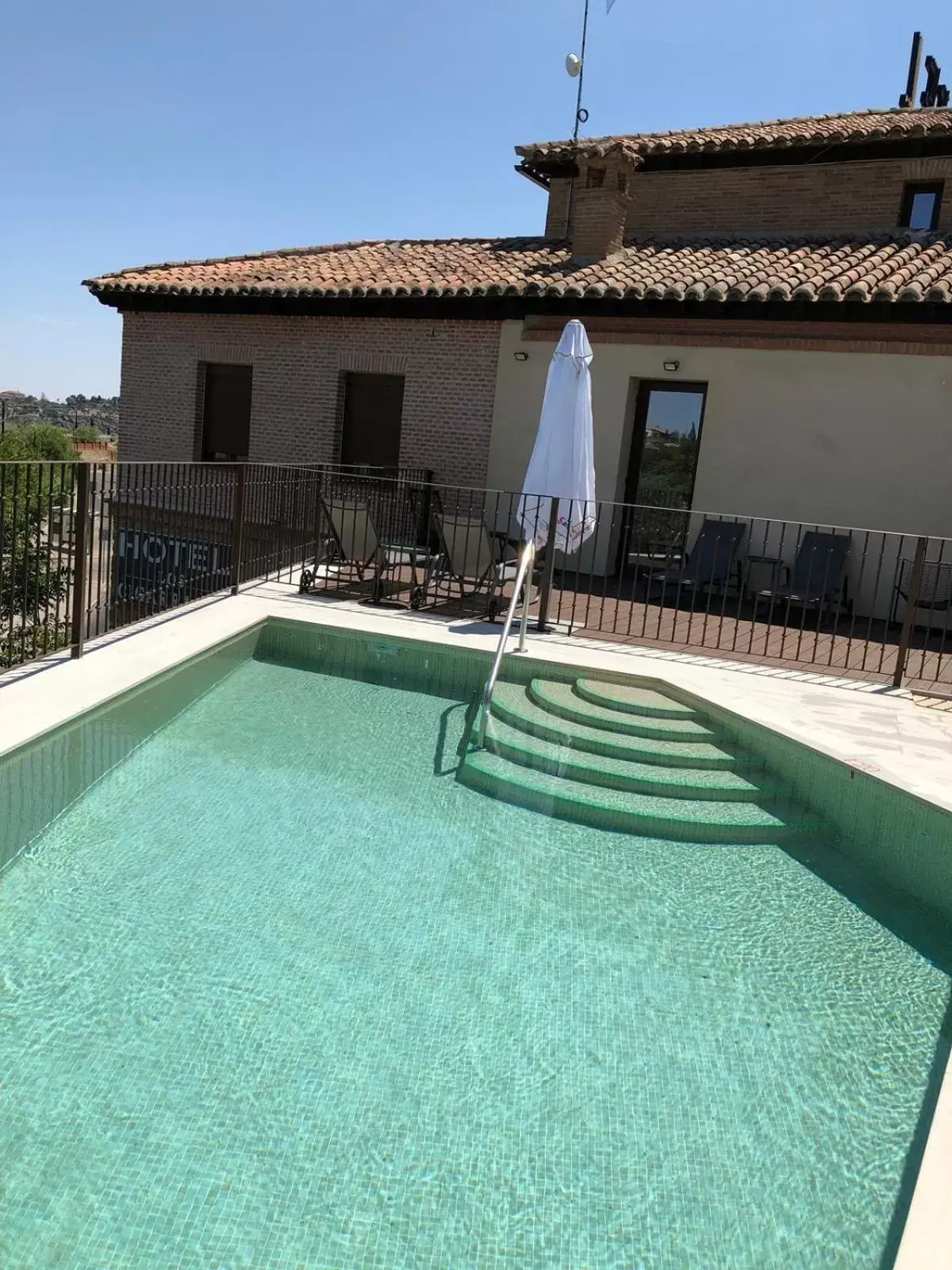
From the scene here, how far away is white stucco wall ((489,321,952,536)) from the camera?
32.3 feet

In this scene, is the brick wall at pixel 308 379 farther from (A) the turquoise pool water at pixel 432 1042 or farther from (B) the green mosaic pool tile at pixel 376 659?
(A) the turquoise pool water at pixel 432 1042

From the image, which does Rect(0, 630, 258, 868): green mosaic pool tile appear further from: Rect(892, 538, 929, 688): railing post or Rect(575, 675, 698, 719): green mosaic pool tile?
Rect(892, 538, 929, 688): railing post

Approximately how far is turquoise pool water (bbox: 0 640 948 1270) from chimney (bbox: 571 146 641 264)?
9954mm

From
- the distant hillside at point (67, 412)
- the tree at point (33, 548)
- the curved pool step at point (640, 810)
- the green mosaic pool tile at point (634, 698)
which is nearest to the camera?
the curved pool step at point (640, 810)

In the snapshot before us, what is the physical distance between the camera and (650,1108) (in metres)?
2.71

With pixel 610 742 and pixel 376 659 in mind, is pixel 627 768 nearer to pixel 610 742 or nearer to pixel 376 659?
pixel 610 742

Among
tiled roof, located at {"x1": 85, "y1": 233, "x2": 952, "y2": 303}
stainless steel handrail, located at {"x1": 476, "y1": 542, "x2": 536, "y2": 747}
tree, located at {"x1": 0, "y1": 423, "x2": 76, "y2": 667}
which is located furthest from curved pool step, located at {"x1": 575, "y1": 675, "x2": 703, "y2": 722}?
tiled roof, located at {"x1": 85, "y1": 233, "x2": 952, "y2": 303}

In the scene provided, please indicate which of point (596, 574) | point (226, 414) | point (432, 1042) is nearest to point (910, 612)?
point (596, 574)

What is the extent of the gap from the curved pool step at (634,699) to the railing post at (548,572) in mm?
1378

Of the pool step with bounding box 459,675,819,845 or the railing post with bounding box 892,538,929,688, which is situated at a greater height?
the railing post with bounding box 892,538,929,688

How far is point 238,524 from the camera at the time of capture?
28.5 feet

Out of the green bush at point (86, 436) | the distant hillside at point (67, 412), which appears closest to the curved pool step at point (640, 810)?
the green bush at point (86, 436)

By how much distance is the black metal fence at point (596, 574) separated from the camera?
7.73 metres

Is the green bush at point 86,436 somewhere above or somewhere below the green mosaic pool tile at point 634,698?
above
